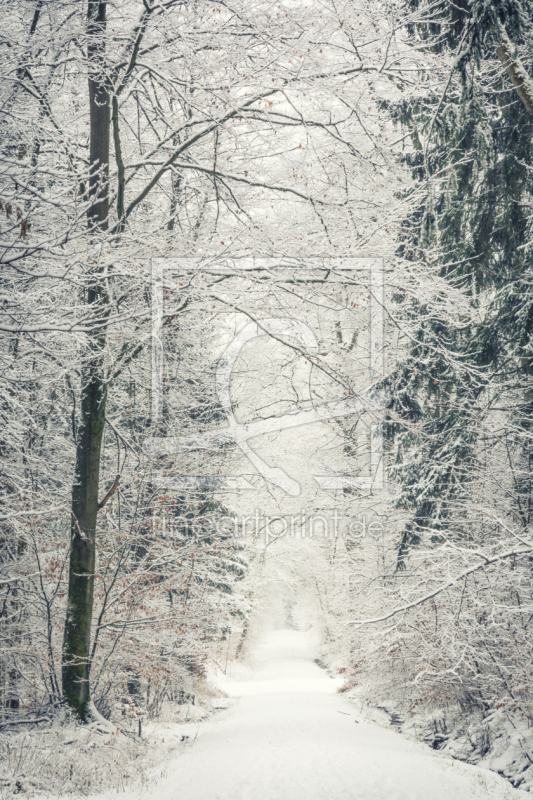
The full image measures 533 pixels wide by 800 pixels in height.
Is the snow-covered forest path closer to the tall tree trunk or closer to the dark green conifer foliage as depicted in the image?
the tall tree trunk

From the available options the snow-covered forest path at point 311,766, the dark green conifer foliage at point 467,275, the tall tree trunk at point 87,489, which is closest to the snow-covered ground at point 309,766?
the snow-covered forest path at point 311,766

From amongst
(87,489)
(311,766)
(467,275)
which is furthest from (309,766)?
(467,275)

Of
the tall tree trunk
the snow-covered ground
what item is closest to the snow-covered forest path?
the snow-covered ground

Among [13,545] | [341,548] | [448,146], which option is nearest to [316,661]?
[341,548]

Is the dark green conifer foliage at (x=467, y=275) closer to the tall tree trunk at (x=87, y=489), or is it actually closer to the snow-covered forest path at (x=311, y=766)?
the snow-covered forest path at (x=311, y=766)

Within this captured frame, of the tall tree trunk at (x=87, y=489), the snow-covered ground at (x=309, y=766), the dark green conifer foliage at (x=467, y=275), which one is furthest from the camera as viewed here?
the dark green conifer foliage at (x=467, y=275)

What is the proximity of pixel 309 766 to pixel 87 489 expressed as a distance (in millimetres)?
4313

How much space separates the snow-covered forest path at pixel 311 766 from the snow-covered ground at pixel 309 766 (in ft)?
0.03

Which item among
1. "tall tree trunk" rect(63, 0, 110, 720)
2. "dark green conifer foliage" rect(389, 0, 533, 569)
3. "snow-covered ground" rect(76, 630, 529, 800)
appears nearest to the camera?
"snow-covered ground" rect(76, 630, 529, 800)

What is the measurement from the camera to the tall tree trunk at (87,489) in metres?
6.28

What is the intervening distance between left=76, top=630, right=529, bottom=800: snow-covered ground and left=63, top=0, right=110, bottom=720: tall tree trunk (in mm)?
1376

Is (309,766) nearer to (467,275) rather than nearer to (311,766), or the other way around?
(311,766)

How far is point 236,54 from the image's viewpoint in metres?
5.61

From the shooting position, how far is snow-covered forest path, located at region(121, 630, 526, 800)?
577cm
